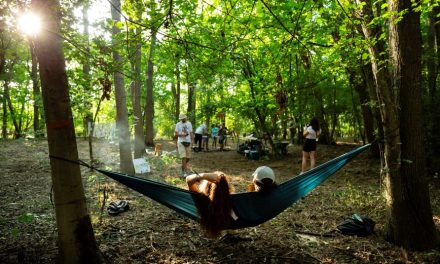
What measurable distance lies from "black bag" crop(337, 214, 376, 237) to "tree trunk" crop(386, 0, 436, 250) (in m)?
0.40

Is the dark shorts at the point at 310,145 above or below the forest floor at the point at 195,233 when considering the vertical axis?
above

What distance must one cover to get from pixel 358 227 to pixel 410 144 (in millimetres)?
1034

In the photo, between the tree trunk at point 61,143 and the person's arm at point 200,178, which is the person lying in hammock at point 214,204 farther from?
the tree trunk at point 61,143

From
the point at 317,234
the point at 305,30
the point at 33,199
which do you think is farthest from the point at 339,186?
the point at 33,199

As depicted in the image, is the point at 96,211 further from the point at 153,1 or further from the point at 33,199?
the point at 153,1

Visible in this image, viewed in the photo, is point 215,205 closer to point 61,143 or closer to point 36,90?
point 61,143

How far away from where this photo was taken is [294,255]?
2.80 meters

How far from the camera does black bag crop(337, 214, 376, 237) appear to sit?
127 inches

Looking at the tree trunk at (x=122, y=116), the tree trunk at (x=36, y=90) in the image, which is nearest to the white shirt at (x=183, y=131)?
the tree trunk at (x=122, y=116)

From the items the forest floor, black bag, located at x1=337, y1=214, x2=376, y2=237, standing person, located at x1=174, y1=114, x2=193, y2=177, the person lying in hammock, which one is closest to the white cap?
the person lying in hammock

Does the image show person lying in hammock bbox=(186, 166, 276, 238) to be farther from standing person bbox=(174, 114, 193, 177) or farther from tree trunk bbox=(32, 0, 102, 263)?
standing person bbox=(174, 114, 193, 177)

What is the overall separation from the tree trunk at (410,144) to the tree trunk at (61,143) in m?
2.75

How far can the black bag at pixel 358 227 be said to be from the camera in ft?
10.6

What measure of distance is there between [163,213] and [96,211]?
Result: 81 cm
